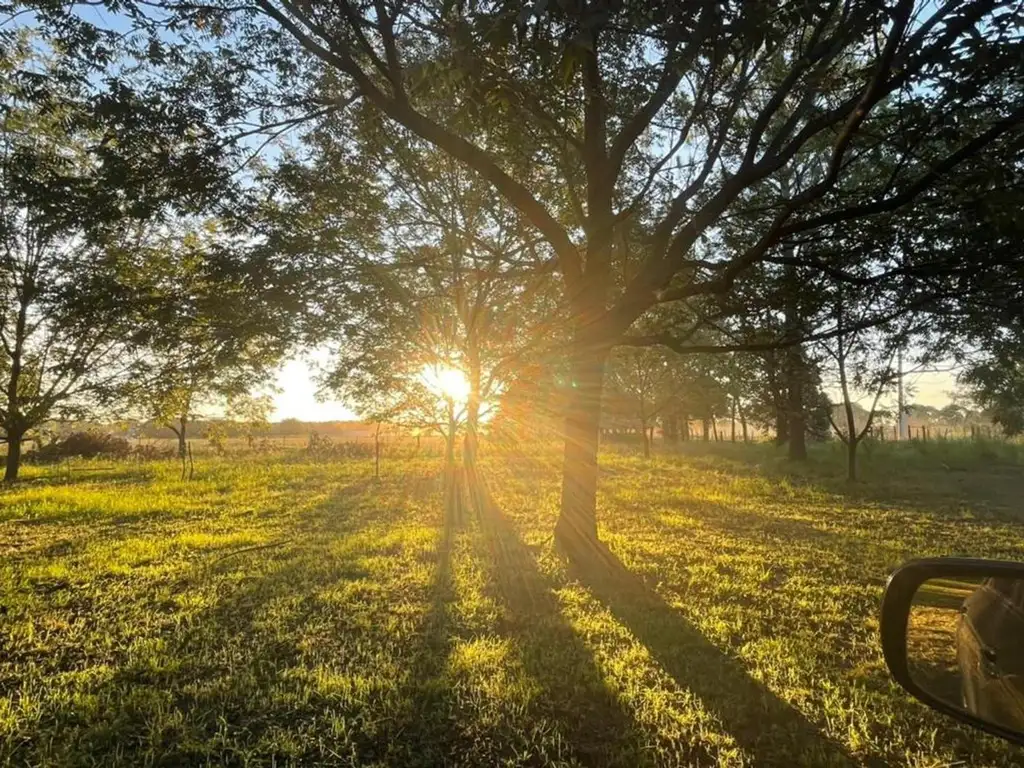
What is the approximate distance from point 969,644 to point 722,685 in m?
2.77

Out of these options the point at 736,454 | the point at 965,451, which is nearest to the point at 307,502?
the point at 736,454

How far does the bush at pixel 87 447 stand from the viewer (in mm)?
30391

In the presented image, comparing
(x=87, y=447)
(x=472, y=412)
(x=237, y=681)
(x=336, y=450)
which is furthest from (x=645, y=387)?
(x=87, y=447)

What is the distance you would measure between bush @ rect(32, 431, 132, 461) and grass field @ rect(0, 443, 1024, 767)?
73.8 feet

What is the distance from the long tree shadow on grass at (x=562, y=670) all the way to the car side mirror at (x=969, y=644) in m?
1.83

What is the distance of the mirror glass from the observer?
1415 mm

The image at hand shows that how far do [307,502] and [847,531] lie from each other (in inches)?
414

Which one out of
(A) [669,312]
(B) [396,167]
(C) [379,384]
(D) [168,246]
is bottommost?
(C) [379,384]

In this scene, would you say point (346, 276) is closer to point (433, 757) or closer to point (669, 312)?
point (669, 312)

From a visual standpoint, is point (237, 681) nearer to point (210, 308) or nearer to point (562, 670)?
point (562, 670)

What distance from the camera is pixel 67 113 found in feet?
20.3

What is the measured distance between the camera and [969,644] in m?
1.75

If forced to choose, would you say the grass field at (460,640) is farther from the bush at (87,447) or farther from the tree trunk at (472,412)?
the bush at (87,447)

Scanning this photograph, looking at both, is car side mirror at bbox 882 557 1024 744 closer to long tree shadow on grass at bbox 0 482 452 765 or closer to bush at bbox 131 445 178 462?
long tree shadow on grass at bbox 0 482 452 765
